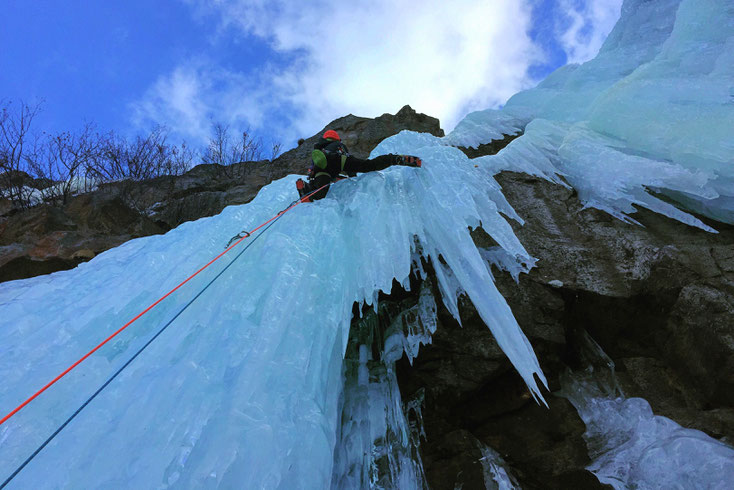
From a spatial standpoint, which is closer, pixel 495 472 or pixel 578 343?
pixel 495 472

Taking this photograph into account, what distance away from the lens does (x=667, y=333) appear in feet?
9.87

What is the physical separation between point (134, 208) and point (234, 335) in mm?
8097

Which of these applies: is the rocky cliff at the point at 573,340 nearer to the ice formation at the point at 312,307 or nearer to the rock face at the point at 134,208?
the ice formation at the point at 312,307

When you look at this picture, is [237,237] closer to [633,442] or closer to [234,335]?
[234,335]

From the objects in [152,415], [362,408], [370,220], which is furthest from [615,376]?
[152,415]

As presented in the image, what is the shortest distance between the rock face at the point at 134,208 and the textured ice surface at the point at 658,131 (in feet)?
14.3

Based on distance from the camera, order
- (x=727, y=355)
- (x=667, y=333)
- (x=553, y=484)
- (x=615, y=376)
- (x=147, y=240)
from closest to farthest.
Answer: (x=727, y=355) → (x=553, y=484) → (x=667, y=333) → (x=615, y=376) → (x=147, y=240)

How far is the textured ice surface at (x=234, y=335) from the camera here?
1582 millimetres

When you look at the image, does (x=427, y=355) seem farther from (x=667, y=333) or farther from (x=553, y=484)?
(x=667, y=333)

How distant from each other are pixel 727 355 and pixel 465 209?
2.21 m

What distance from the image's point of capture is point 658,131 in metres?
3.62

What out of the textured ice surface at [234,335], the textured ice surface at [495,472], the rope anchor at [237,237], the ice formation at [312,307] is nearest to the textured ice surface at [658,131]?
the ice formation at [312,307]

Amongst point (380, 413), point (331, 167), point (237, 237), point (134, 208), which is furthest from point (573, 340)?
point (134, 208)

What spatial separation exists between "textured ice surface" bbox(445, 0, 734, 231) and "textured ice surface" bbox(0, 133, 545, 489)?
1245 mm
